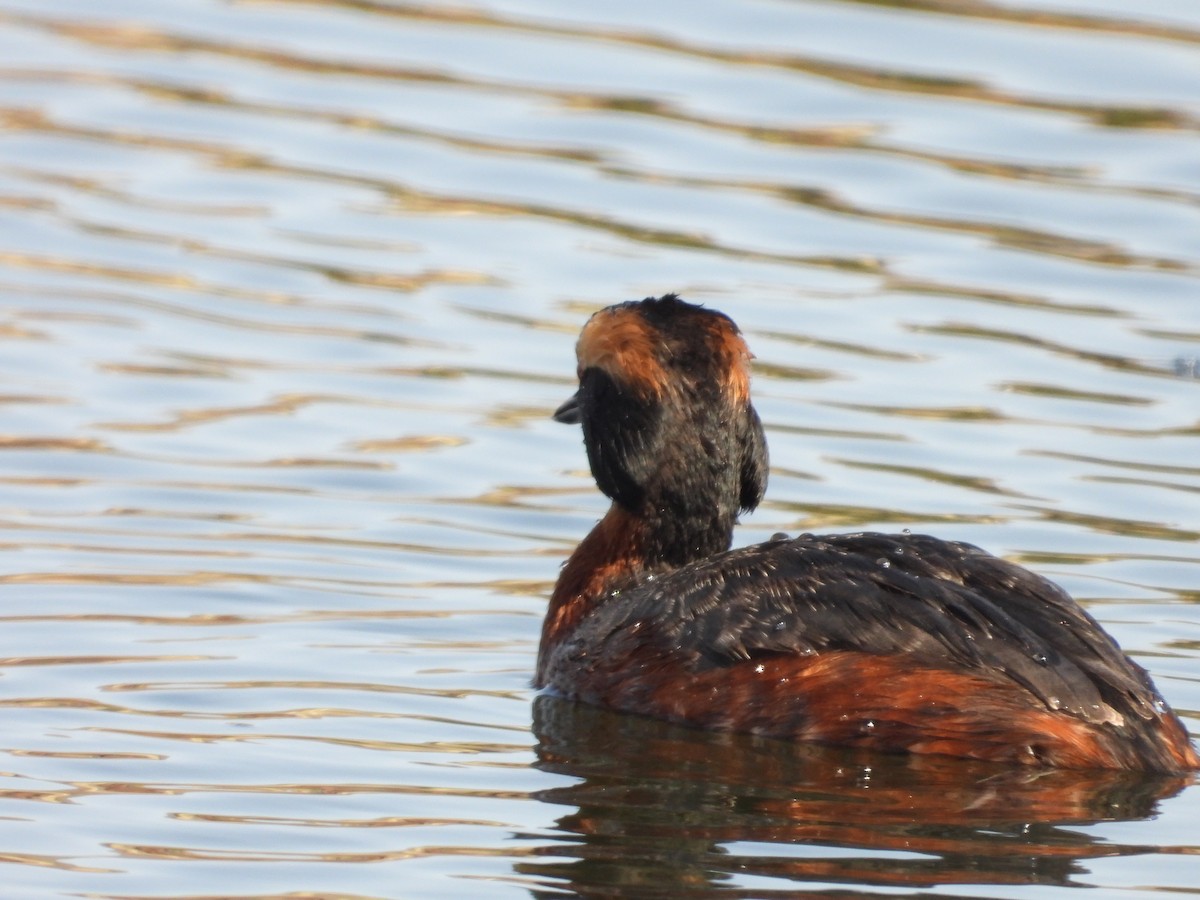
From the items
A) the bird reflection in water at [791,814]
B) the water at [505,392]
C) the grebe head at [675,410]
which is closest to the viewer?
the bird reflection in water at [791,814]

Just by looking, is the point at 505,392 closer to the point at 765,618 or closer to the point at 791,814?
the point at 765,618

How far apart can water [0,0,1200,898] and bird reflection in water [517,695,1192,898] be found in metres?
0.02

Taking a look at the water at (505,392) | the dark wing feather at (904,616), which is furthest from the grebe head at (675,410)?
the water at (505,392)

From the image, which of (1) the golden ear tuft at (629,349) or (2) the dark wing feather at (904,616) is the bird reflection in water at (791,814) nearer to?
(2) the dark wing feather at (904,616)

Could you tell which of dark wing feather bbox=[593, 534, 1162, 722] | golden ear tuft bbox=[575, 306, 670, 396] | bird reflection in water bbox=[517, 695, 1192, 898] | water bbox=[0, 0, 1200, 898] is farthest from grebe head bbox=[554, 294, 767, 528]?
bird reflection in water bbox=[517, 695, 1192, 898]

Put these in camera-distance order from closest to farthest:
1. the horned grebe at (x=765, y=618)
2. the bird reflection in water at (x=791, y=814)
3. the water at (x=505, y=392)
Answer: the bird reflection in water at (x=791, y=814)
the water at (x=505, y=392)
the horned grebe at (x=765, y=618)

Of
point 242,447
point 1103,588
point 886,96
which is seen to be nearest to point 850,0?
point 886,96

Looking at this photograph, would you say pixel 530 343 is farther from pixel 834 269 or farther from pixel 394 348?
pixel 834 269

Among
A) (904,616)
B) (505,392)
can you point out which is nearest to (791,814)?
(904,616)

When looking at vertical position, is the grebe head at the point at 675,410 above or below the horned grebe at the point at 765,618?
above

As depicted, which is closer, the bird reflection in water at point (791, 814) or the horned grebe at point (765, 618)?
the bird reflection in water at point (791, 814)

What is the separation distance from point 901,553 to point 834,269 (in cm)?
652

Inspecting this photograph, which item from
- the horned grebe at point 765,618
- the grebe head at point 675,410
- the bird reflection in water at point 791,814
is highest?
the grebe head at point 675,410

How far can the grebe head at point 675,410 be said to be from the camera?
29.7 ft
